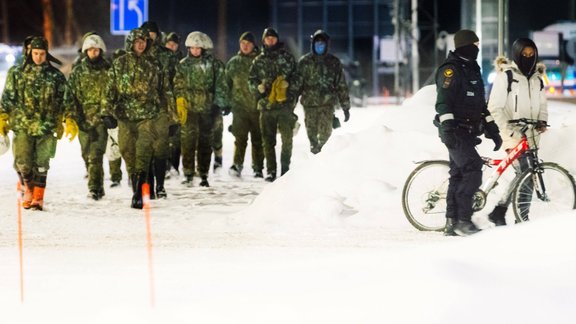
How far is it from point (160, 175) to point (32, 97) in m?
2.09

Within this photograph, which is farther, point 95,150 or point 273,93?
point 273,93

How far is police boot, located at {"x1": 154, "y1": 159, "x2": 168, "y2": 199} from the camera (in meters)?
15.2

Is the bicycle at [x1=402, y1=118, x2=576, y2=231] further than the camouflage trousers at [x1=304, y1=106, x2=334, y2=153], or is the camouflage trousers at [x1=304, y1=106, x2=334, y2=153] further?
the camouflage trousers at [x1=304, y1=106, x2=334, y2=153]

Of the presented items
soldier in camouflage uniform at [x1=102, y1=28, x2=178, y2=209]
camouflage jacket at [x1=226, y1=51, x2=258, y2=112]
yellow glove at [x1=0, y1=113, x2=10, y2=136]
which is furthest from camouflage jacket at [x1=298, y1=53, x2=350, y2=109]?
yellow glove at [x1=0, y1=113, x2=10, y2=136]

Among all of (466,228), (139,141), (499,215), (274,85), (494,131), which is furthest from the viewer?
(274,85)

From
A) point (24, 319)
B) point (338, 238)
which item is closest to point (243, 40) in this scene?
point (338, 238)

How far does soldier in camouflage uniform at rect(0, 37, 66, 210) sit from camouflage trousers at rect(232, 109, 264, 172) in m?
4.32

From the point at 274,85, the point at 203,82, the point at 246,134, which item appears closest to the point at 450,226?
the point at 274,85

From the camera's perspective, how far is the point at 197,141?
58.7 ft

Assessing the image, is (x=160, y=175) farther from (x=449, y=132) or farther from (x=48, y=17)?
(x=48, y=17)

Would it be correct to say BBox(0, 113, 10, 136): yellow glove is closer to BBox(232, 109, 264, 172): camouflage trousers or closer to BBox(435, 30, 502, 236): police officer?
BBox(232, 109, 264, 172): camouflage trousers

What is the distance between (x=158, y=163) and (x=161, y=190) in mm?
561

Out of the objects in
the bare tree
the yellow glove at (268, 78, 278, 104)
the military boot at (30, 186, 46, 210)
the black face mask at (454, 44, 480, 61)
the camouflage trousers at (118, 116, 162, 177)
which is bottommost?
the military boot at (30, 186, 46, 210)

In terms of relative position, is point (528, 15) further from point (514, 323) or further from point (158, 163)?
point (514, 323)
